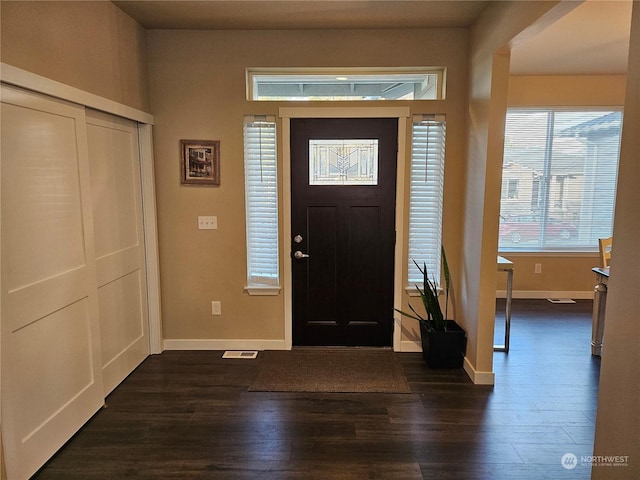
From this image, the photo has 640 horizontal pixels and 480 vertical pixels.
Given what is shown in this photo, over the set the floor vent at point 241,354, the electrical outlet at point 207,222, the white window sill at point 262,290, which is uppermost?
the electrical outlet at point 207,222

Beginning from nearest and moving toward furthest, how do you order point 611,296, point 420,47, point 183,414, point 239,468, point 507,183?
1. point 611,296
2. point 239,468
3. point 183,414
4. point 420,47
5. point 507,183

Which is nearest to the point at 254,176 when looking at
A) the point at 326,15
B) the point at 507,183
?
the point at 326,15

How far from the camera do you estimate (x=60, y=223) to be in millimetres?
2174

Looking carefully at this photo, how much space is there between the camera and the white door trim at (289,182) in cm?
323

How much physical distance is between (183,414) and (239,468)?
0.66 m

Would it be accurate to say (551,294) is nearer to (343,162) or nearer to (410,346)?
(410,346)

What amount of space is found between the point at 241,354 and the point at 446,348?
66.4 inches

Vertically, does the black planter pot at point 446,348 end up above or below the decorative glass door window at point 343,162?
below

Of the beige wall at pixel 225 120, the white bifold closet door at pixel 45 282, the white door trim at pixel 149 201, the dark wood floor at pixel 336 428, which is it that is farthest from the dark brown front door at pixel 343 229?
the white bifold closet door at pixel 45 282

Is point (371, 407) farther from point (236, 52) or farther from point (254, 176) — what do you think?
point (236, 52)

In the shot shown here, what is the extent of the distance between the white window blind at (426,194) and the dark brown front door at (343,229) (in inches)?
6.8

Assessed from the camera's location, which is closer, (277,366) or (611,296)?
(611,296)

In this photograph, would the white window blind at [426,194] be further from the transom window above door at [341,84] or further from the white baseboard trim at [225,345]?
the white baseboard trim at [225,345]

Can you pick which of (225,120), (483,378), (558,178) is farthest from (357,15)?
(558,178)
